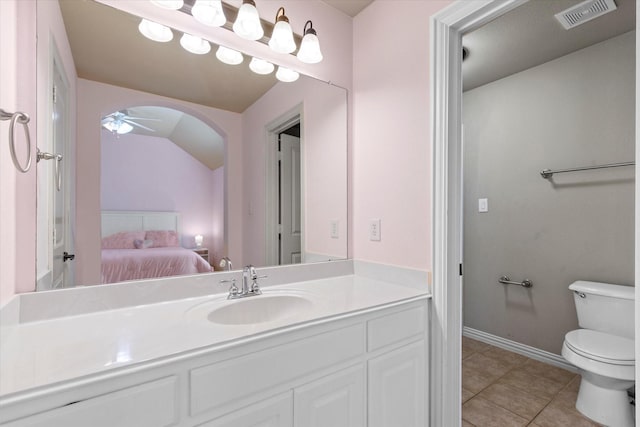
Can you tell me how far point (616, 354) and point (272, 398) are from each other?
72.4 inches

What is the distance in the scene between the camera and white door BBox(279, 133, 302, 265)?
156cm

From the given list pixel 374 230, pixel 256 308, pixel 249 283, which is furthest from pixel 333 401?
pixel 374 230

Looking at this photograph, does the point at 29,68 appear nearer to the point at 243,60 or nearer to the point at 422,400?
the point at 243,60

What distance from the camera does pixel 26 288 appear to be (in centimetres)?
89

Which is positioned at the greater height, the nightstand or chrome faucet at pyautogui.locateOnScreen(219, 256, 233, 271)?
the nightstand

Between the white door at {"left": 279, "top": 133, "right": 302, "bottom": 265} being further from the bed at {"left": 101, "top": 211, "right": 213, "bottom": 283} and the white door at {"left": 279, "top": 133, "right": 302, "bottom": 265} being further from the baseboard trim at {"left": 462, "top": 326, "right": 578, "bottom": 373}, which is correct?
the baseboard trim at {"left": 462, "top": 326, "right": 578, "bottom": 373}

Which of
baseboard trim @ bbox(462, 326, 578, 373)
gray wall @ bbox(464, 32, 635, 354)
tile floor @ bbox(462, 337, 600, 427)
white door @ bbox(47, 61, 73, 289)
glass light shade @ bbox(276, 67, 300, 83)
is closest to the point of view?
white door @ bbox(47, 61, 73, 289)

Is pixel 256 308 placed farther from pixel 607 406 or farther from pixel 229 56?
pixel 607 406

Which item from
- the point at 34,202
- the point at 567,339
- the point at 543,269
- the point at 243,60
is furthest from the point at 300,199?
the point at 543,269

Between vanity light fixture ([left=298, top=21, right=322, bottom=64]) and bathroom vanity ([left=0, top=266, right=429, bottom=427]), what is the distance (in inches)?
44.4

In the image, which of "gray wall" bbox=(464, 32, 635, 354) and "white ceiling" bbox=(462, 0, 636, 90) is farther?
"gray wall" bbox=(464, 32, 635, 354)

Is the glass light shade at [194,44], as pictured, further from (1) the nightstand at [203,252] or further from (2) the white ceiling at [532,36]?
(2) the white ceiling at [532,36]

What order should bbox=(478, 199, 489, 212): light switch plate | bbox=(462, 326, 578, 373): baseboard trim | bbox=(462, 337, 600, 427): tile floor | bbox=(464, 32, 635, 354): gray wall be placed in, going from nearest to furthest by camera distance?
bbox=(462, 337, 600, 427): tile floor
bbox=(464, 32, 635, 354): gray wall
bbox=(462, 326, 578, 373): baseboard trim
bbox=(478, 199, 489, 212): light switch plate

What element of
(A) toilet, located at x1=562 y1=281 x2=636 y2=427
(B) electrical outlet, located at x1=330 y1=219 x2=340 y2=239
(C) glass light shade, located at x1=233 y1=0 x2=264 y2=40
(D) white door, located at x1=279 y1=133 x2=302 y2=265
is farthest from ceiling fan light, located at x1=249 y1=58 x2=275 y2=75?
(A) toilet, located at x1=562 y1=281 x2=636 y2=427
